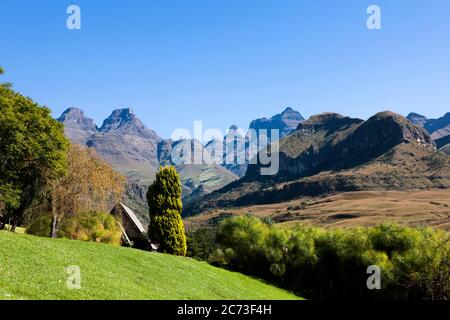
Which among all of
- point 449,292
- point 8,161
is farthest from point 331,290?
point 8,161

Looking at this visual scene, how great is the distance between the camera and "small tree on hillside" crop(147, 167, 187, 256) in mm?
42281

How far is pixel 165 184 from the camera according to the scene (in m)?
43.7

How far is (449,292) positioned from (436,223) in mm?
150763

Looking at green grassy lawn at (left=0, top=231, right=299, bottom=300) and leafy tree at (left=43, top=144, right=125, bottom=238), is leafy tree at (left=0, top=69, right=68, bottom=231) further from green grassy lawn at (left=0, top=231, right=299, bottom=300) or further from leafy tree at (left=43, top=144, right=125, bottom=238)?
green grassy lawn at (left=0, top=231, right=299, bottom=300)

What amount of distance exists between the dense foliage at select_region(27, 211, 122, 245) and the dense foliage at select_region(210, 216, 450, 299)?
567 inches

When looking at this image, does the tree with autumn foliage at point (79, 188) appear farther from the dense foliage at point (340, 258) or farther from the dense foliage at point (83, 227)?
the dense foliage at point (340, 258)

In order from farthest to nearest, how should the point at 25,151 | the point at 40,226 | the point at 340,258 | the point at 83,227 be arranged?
the point at 340,258
the point at 83,227
the point at 40,226
the point at 25,151

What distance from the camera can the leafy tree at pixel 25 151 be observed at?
35531mm

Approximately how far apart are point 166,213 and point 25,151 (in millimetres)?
14064

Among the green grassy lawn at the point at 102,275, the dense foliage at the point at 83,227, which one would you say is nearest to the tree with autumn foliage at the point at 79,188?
the dense foliage at the point at 83,227

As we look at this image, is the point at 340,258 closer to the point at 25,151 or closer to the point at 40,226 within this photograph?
the point at 40,226

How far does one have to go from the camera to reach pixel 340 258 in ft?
159

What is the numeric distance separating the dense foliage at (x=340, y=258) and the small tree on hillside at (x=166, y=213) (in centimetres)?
1192

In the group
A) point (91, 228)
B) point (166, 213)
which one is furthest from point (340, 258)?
point (91, 228)
